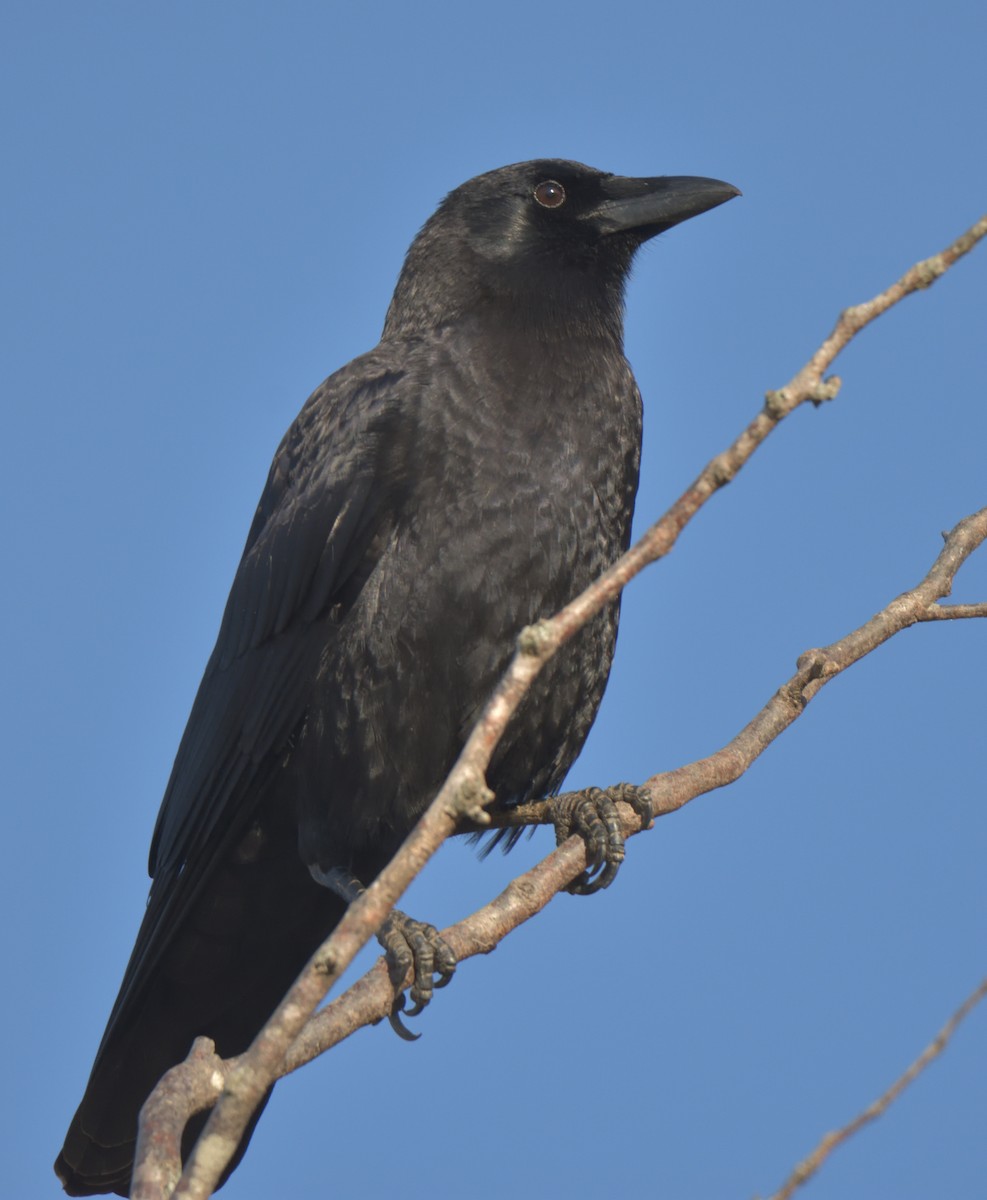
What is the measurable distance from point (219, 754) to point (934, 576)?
2.51m

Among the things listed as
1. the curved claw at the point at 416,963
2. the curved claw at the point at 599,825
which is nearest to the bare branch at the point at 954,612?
the curved claw at the point at 599,825

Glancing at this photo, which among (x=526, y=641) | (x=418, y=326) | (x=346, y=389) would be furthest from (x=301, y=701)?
(x=526, y=641)

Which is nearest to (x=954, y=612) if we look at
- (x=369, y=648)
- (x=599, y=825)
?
(x=599, y=825)

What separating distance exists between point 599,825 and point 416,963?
75 centimetres

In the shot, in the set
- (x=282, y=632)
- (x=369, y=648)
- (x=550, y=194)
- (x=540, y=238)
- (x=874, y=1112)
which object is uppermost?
(x=550, y=194)

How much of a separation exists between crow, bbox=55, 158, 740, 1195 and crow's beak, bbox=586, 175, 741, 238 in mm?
537

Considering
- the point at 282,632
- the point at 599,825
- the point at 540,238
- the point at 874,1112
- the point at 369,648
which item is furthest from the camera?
the point at 540,238

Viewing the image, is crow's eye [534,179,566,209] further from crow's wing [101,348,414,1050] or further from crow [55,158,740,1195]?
crow's wing [101,348,414,1050]

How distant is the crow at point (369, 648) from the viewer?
5055 mm

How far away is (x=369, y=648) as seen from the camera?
5121 mm

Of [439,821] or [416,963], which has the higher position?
[416,963]

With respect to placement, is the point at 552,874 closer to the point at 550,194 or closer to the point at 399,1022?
the point at 399,1022

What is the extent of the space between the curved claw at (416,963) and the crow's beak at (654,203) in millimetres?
3094

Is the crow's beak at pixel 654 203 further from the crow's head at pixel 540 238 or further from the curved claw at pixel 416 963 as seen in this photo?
the curved claw at pixel 416 963
